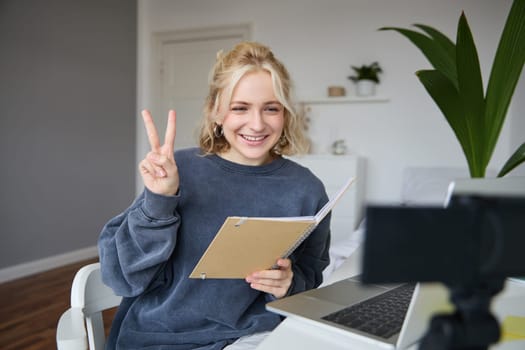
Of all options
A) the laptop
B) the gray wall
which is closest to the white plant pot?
the gray wall

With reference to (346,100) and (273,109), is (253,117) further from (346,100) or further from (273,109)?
(346,100)

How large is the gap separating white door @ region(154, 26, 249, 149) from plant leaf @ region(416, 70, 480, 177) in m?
3.31

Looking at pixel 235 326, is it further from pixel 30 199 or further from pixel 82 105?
pixel 82 105

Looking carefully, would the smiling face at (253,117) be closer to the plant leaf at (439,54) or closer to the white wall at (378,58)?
the plant leaf at (439,54)

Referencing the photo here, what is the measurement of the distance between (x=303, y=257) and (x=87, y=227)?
3.37 metres

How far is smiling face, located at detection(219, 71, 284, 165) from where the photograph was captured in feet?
3.26

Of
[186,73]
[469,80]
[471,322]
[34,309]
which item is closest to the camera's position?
[471,322]

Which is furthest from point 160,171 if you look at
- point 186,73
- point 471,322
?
point 186,73

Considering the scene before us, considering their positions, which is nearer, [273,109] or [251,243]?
[251,243]

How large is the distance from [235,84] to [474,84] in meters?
0.73

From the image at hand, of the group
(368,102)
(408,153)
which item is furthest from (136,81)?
Answer: (408,153)

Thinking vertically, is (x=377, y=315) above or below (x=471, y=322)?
below

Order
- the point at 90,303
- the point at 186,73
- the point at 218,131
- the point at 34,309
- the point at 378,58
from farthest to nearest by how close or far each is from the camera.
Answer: the point at 186,73
the point at 378,58
the point at 34,309
the point at 218,131
the point at 90,303

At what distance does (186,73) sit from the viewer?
14.8 ft
